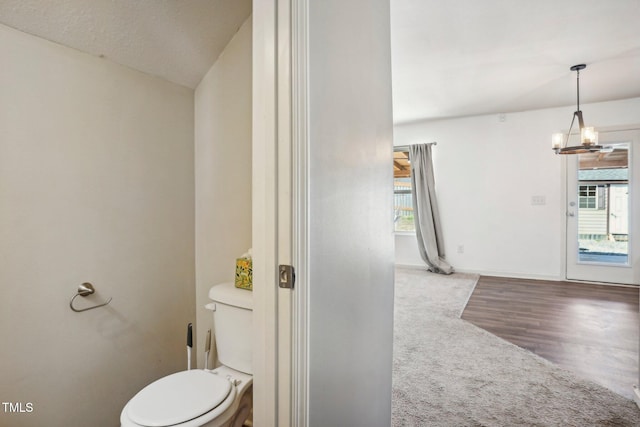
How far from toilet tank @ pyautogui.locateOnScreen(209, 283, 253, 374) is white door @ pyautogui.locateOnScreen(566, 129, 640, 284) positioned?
187 inches

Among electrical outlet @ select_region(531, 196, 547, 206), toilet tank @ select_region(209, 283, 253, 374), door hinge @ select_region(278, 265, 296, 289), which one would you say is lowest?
toilet tank @ select_region(209, 283, 253, 374)

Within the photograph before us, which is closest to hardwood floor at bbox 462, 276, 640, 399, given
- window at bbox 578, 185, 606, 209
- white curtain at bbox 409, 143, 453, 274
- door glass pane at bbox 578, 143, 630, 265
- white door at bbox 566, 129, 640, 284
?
white door at bbox 566, 129, 640, 284

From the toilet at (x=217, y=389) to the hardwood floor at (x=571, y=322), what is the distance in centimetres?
214

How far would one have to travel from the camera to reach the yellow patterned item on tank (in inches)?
57.5

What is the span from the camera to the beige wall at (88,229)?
3.97 feet

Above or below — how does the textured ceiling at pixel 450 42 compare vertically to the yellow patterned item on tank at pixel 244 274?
above

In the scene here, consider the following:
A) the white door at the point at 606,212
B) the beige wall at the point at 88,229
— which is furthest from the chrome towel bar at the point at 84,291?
the white door at the point at 606,212

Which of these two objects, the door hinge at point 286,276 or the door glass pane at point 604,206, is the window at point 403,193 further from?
the door hinge at point 286,276

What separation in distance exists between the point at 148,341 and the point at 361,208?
1370 millimetres

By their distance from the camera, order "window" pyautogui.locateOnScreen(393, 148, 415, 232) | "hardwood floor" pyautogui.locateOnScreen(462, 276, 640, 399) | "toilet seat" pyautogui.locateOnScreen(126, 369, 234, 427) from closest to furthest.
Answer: "toilet seat" pyautogui.locateOnScreen(126, 369, 234, 427) → "hardwood floor" pyautogui.locateOnScreen(462, 276, 640, 399) → "window" pyautogui.locateOnScreen(393, 148, 415, 232)

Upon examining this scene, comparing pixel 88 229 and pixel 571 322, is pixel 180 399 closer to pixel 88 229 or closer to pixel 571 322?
pixel 88 229

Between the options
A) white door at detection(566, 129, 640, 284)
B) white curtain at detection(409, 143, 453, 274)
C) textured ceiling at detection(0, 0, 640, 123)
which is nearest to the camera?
textured ceiling at detection(0, 0, 640, 123)

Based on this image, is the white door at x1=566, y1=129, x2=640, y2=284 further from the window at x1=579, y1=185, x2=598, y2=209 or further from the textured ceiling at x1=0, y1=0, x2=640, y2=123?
the textured ceiling at x1=0, y1=0, x2=640, y2=123

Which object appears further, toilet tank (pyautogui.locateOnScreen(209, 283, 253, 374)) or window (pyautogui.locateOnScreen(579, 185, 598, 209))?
window (pyautogui.locateOnScreen(579, 185, 598, 209))
